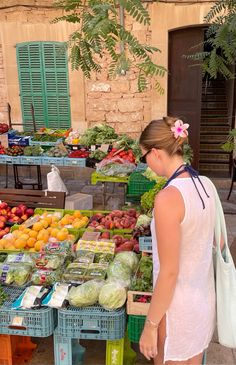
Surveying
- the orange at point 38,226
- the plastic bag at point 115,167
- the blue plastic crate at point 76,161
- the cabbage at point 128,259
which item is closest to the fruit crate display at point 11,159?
the blue plastic crate at point 76,161

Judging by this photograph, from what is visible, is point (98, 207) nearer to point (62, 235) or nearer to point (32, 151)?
point (32, 151)

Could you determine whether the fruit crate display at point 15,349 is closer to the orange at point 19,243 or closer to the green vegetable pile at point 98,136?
the orange at point 19,243

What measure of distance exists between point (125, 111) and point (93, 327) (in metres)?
6.38

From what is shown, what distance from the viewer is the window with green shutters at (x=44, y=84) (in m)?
8.67

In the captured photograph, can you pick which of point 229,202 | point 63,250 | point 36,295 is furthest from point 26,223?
point 229,202

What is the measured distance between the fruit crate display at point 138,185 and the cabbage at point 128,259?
6.74ft

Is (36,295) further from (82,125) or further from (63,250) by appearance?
(82,125)

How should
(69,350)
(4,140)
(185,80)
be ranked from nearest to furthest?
(69,350) → (4,140) → (185,80)

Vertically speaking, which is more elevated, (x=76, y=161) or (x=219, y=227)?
(x=219, y=227)

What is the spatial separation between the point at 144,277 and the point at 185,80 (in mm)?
6166

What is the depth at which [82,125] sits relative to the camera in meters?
8.94

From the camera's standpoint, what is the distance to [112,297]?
2973 millimetres

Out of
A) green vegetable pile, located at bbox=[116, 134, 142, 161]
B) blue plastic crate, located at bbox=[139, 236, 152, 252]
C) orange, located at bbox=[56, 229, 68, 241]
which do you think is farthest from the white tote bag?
green vegetable pile, located at bbox=[116, 134, 142, 161]

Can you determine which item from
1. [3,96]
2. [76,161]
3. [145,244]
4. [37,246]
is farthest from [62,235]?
[3,96]
